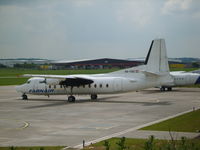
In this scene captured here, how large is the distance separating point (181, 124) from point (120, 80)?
46.1 ft

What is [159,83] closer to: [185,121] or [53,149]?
[185,121]

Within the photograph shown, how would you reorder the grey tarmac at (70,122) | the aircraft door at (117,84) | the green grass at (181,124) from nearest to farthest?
1. the grey tarmac at (70,122)
2. the green grass at (181,124)
3. the aircraft door at (117,84)

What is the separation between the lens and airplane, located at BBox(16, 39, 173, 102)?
3562cm

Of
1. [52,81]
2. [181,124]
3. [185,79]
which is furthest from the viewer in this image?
[185,79]

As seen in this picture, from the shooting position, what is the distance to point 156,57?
119 feet

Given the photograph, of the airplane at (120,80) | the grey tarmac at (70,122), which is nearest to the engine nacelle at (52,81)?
the airplane at (120,80)

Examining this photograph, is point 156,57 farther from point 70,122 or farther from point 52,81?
point 70,122

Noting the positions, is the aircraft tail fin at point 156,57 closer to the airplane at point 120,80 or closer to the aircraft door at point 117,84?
the airplane at point 120,80

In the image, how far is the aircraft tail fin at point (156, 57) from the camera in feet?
118

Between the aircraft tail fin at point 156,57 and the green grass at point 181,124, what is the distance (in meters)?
9.72

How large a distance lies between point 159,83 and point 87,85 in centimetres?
791

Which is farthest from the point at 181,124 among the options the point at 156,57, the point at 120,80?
the point at 120,80

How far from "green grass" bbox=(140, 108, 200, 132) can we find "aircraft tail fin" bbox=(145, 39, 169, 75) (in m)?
9.72

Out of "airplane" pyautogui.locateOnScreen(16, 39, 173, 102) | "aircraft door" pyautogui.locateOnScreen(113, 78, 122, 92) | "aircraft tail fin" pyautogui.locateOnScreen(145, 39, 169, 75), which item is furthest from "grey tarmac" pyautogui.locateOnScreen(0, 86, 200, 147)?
"aircraft tail fin" pyautogui.locateOnScreen(145, 39, 169, 75)
